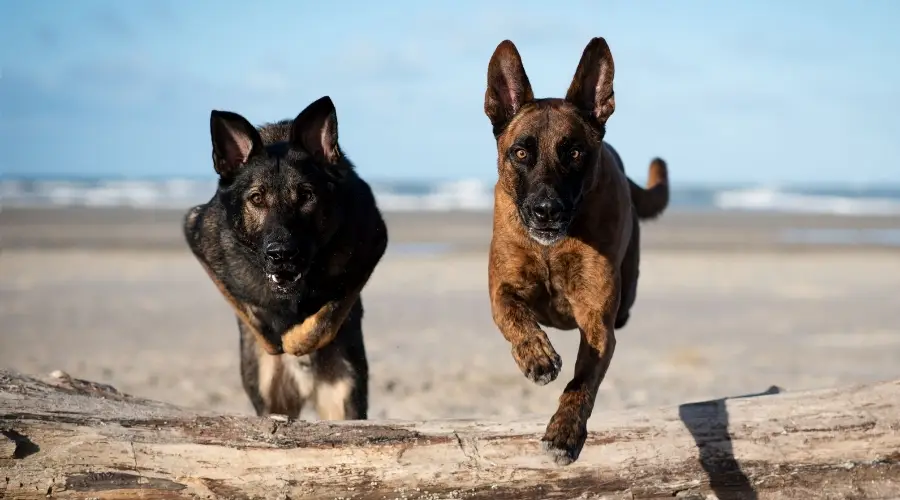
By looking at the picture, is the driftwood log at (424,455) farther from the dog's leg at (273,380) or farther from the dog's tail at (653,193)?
the dog's tail at (653,193)

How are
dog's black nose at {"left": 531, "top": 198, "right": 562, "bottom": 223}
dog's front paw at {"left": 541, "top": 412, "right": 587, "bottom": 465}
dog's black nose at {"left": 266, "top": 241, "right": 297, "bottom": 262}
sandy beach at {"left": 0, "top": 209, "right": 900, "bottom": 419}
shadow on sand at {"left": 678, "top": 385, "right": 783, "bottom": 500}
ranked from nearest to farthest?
1. dog's front paw at {"left": 541, "top": 412, "right": 587, "bottom": 465}
2. dog's black nose at {"left": 531, "top": 198, "right": 562, "bottom": 223}
3. shadow on sand at {"left": 678, "top": 385, "right": 783, "bottom": 500}
4. dog's black nose at {"left": 266, "top": 241, "right": 297, "bottom": 262}
5. sandy beach at {"left": 0, "top": 209, "right": 900, "bottom": 419}

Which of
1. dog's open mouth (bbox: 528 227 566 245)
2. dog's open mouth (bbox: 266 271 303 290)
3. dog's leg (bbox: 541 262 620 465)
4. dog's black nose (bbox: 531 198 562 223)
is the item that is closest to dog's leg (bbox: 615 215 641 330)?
dog's leg (bbox: 541 262 620 465)

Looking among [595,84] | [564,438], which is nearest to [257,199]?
[595,84]

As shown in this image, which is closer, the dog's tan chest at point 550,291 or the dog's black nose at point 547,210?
A: the dog's black nose at point 547,210

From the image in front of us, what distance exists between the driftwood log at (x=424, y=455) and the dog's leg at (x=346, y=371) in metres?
1.67

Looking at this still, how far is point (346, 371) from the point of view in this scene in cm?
652

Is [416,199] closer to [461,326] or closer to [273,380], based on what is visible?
[461,326]

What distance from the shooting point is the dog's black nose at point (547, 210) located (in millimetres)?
4543

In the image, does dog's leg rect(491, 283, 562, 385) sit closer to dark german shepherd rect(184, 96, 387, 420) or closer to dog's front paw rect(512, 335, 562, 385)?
dog's front paw rect(512, 335, 562, 385)

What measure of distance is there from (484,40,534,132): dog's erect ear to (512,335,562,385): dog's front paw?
1.27m

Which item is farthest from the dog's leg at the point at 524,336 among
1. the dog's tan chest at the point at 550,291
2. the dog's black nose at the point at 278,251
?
the dog's black nose at the point at 278,251

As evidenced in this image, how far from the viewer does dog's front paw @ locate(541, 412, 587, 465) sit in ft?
13.4

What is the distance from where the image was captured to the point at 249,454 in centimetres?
455

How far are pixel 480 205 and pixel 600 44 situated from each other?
44.7 metres
